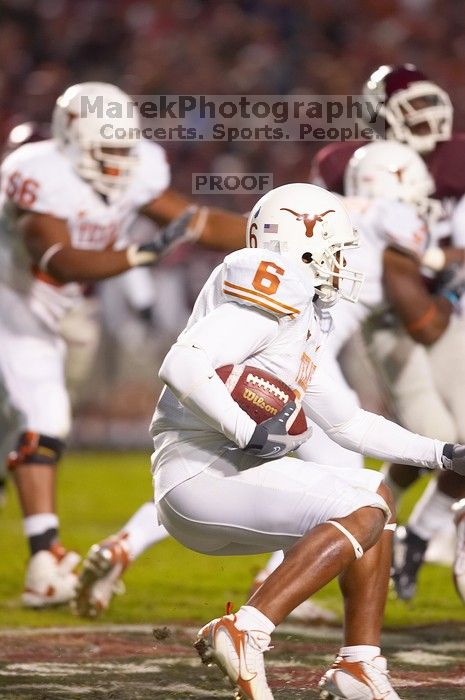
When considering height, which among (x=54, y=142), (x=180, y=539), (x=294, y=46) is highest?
(x=294, y=46)

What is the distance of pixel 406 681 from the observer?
3.62 meters

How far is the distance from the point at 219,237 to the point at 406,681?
2.23m

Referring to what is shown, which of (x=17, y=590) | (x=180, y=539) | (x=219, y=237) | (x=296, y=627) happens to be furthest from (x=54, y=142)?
(x=180, y=539)

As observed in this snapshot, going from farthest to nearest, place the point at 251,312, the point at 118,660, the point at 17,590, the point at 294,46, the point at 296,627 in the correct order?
1. the point at 294,46
2. the point at 17,590
3. the point at 296,627
4. the point at 118,660
5. the point at 251,312

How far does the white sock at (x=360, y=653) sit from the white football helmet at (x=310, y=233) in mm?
830

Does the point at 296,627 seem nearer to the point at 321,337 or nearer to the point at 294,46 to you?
the point at 321,337

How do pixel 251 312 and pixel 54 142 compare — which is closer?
pixel 251 312

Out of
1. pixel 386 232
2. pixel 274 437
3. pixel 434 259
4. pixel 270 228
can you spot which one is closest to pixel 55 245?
pixel 386 232

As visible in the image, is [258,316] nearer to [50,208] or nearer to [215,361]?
[215,361]

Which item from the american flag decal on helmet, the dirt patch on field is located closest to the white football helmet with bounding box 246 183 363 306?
the american flag decal on helmet

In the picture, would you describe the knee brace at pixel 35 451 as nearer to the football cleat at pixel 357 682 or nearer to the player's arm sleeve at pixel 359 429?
the player's arm sleeve at pixel 359 429

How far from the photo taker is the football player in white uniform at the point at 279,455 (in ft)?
9.90

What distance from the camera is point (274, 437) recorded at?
3078mm

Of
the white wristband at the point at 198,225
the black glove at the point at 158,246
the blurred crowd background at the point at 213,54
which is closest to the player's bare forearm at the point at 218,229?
the white wristband at the point at 198,225
